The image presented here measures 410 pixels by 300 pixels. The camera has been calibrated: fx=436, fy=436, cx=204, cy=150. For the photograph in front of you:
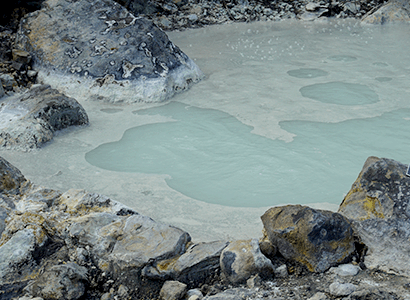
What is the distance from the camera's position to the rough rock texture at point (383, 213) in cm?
196

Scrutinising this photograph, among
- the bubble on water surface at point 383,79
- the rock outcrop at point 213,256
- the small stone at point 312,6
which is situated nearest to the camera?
the rock outcrop at point 213,256

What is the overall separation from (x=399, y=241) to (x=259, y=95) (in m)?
2.85

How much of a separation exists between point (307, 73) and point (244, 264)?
3.87 metres

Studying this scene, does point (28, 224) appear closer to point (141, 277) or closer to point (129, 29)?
point (141, 277)

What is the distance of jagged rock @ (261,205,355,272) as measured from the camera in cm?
195

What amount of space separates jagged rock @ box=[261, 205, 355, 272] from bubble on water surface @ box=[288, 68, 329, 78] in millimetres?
3467

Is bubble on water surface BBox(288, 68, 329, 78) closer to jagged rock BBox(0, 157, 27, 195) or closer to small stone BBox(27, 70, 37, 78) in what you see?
small stone BBox(27, 70, 37, 78)

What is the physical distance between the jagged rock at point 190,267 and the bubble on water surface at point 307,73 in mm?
3693

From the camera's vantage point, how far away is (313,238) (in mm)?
1957

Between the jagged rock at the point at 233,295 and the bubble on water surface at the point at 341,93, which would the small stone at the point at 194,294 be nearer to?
the jagged rock at the point at 233,295

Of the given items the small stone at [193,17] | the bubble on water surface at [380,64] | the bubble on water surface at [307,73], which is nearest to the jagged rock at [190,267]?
the bubble on water surface at [307,73]

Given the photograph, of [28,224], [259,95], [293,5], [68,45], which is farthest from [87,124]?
[293,5]

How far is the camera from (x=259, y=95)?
15.3 feet

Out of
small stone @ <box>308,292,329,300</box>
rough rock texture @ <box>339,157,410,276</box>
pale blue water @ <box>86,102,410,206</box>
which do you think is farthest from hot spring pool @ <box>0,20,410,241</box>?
small stone @ <box>308,292,329,300</box>
